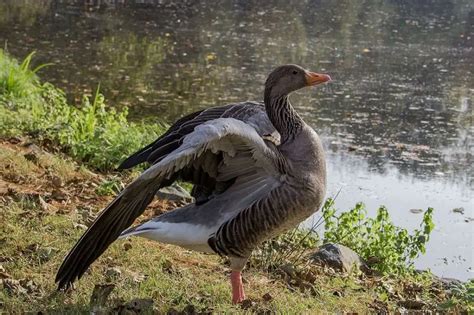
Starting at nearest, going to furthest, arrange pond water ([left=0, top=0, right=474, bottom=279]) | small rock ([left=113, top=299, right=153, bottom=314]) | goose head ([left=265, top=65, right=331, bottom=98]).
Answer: small rock ([left=113, top=299, right=153, bottom=314]) < goose head ([left=265, top=65, right=331, bottom=98]) < pond water ([left=0, top=0, right=474, bottom=279])

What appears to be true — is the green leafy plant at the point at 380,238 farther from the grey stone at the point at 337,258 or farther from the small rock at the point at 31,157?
the small rock at the point at 31,157

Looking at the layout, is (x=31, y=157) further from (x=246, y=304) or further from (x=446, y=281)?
(x=446, y=281)

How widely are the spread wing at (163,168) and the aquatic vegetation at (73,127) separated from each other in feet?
12.0

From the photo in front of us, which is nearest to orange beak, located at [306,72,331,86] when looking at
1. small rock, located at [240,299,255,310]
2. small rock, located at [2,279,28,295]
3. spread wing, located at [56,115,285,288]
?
spread wing, located at [56,115,285,288]

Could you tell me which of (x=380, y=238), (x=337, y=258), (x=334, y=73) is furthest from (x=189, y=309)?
(x=334, y=73)

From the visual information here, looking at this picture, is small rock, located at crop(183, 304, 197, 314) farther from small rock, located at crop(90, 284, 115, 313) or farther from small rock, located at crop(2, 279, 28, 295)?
small rock, located at crop(2, 279, 28, 295)

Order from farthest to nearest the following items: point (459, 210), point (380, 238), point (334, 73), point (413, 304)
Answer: point (334, 73) → point (459, 210) → point (380, 238) → point (413, 304)

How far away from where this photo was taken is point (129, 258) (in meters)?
5.11

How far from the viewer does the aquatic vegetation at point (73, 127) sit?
7.88 metres

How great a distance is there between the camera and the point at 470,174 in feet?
30.8

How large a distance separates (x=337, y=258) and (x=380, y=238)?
730mm

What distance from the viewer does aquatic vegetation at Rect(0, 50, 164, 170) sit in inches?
310

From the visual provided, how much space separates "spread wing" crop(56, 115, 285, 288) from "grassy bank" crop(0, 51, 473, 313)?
0.34 metres

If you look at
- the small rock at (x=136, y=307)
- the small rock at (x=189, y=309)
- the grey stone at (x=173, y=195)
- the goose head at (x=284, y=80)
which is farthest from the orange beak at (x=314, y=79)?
the grey stone at (x=173, y=195)
